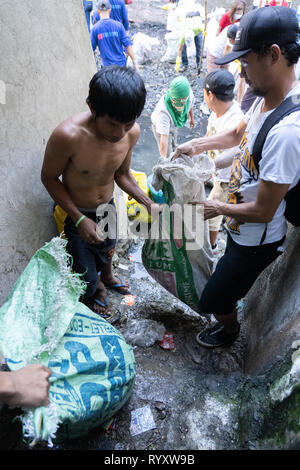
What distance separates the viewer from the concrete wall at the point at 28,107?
180cm

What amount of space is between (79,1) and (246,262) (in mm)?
2527

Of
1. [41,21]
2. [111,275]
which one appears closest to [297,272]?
[111,275]

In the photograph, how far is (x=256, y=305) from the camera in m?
2.41

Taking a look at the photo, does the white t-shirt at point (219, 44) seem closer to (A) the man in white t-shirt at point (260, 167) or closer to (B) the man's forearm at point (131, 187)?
(A) the man in white t-shirt at point (260, 167)

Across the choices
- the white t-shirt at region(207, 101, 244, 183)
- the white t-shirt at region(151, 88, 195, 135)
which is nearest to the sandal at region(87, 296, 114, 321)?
the white t-shirt at region(207, 101, 244, 183)

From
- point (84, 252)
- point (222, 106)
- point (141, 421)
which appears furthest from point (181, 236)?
point (222, 106)

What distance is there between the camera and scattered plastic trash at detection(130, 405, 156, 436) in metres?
1.68

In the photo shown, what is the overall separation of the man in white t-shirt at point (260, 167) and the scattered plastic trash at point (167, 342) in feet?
1.38

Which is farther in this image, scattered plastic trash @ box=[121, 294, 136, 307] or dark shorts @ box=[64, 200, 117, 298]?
scattered plastic trash @ box=[121, 294, 136, 307]

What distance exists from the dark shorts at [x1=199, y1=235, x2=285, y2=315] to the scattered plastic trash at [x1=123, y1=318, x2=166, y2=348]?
46 centimetres

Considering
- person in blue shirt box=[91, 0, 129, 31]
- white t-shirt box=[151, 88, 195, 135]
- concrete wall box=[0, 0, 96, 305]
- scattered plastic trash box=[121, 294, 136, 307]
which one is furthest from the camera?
person in blue shirt box=[91, 0, 129, 31]

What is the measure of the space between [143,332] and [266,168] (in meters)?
1.52

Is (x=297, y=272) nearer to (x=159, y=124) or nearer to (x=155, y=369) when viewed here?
(x=155, y=369)

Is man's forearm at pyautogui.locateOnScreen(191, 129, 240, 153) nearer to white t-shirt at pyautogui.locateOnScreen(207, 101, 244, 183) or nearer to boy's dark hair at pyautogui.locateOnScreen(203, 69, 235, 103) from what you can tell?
white t-shirt at pyautogui.locateOnScreen(207, 101, 244, 183)
